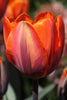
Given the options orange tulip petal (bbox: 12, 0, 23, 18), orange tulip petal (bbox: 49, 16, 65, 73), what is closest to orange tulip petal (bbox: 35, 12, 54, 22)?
orange tulip petal (bbox: 49, 16, 65, 73)

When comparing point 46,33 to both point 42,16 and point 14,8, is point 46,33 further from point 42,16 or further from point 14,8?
point 14,8

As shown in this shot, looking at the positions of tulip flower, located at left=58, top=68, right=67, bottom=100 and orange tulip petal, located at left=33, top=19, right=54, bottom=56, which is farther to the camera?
tulip flower, located at left=58, top=68, right=67, bottom=100

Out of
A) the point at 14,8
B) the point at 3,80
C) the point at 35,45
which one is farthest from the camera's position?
the point at 14,8

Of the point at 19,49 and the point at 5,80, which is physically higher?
the point at 19,49

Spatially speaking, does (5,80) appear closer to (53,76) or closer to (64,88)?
(64,88)

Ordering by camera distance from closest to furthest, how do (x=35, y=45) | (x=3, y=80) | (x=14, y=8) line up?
(x=35, y=45)
(x=3, y=80)
(x=14, y=8)

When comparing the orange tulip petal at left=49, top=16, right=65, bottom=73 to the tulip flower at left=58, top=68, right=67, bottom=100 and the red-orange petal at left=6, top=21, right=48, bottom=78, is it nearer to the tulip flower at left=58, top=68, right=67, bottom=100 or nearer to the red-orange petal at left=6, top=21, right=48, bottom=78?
the red-orange petal at left=6, top=21, right=48, bottom=78

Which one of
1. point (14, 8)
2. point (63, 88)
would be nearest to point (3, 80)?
point (63, 88)

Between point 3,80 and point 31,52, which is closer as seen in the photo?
point 31,52

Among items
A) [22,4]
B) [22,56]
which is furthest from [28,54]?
[22,4]
